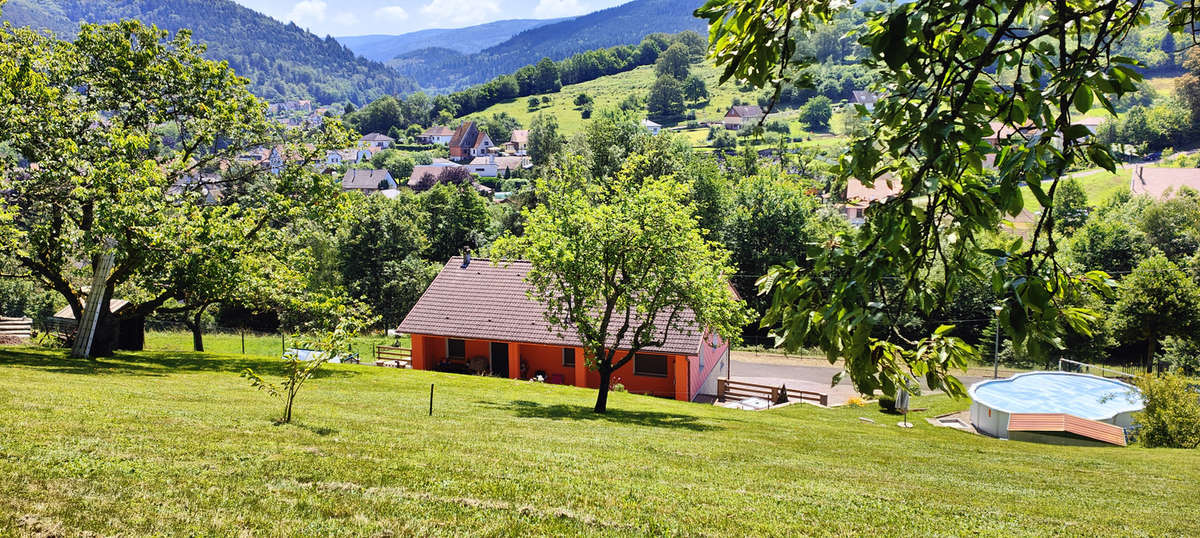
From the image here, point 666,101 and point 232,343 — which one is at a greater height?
point 666,101

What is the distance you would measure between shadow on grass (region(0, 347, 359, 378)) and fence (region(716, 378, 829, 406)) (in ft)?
52.7

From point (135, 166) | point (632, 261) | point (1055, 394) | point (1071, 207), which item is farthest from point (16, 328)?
point (1071, 207)

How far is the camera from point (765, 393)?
31.4 m

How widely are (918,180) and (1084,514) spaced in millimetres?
8509

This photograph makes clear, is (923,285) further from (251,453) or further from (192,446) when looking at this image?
(192,446)

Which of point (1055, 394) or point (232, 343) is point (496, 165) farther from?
point (1055, 394)

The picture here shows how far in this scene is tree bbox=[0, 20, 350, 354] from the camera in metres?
18.8

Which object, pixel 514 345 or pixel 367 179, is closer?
pixel 514 345

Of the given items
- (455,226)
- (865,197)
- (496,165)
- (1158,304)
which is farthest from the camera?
(496,165)

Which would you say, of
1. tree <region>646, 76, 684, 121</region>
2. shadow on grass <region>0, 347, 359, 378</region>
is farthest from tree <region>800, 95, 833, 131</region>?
shadow on grass <region>0, 347, 359, 378</region>

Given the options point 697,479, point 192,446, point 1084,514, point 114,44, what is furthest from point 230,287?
point 1084,514

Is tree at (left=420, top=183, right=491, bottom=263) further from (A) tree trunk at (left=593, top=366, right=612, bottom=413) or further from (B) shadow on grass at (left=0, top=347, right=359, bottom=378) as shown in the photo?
(A) tree trunk at (left=593, top=366, right=612, bottom=413)

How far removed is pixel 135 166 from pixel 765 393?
24.8 m

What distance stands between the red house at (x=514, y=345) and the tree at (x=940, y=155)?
2618cm
